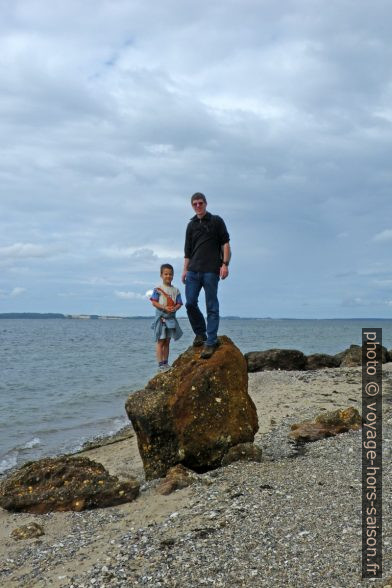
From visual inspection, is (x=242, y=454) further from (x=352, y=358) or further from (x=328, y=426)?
(x=352, y=358)

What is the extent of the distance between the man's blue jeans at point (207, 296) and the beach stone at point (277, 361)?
16.8 m

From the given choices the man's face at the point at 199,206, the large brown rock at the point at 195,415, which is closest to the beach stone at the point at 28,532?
the large brown rock at the point at 195,415

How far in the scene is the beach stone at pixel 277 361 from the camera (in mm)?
25734

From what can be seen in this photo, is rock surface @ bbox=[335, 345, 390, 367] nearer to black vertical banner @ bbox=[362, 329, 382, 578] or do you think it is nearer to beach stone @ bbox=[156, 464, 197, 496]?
black vertical banner @ bbox=[362, 329, 382, 578]

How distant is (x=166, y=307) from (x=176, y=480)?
15.7ft

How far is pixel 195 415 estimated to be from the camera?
848cm

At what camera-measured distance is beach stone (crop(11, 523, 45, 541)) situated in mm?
6801

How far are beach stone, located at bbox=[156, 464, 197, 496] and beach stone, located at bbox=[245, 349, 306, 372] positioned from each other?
18076 millimetres

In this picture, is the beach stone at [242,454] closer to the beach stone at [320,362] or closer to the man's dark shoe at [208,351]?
the man's dark shoe at [208,351]

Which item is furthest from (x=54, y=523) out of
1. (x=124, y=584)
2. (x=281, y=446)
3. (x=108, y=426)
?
(x=108, y=426)

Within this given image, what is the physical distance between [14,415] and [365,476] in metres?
15.7

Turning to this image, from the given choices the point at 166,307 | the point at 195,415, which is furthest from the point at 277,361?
the point at 195,415

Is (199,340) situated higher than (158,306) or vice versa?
(158,306)

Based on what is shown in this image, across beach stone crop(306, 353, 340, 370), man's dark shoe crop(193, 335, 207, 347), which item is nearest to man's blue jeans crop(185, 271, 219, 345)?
man's dark shoe crop(193, 335, 207, 347)
